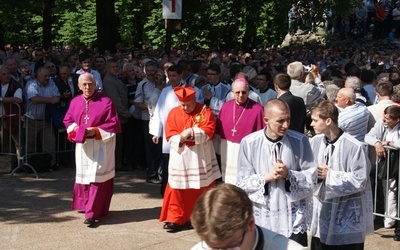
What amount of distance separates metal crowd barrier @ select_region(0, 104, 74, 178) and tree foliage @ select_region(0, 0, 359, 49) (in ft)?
54.7

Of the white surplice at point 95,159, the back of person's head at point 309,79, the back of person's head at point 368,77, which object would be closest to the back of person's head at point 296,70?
the back of person's head at point 309,79

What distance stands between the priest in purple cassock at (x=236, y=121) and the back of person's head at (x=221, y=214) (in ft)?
17.6

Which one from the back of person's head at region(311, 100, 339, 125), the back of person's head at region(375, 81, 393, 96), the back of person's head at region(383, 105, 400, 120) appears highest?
the back of person's head at region(375, 81, 393, 96)

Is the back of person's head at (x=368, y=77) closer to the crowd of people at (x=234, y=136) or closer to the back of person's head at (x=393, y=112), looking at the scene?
the crowd of people at (x=234, y=136)

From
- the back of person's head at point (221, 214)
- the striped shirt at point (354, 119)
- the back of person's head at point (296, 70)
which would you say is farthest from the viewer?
the back of person's head at point (296, 70)

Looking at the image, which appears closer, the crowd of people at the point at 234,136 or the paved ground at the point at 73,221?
the crowd of people at the point at 234,136

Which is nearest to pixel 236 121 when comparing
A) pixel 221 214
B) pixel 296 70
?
pixel 296 70

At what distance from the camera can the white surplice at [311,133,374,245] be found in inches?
263

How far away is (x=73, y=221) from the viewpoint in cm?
981

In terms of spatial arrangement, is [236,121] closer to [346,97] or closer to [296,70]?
[346,97]

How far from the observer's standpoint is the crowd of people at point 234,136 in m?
6.30

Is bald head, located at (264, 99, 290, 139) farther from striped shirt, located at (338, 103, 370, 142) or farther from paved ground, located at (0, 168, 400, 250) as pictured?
paved ground, located at (0, 168, 400, 250)

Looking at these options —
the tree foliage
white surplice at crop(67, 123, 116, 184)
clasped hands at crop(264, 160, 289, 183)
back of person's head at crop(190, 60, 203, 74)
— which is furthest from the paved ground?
the tree foliage

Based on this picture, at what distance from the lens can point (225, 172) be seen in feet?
31.8
